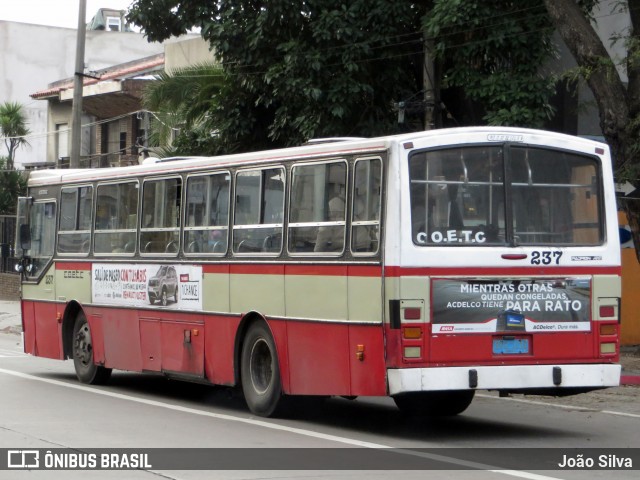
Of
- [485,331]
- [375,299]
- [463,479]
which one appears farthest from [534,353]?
[463,479]

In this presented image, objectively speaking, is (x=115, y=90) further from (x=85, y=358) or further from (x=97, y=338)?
(x=97, y=338)

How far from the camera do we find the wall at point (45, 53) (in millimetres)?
55219

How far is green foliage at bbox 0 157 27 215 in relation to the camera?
138 feet

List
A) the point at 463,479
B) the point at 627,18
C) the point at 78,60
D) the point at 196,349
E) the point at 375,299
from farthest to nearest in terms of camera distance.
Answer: the point at 78,60
the point at 627,18
the point at 196,349
the point at 375,299
the point at 463,479

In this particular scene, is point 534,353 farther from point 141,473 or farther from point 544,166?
point 141,473

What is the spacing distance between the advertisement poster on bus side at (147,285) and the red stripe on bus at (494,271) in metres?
3.98

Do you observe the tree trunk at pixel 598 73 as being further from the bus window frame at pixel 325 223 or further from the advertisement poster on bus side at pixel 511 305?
the advertisement poster on bus side at pixel 511 305

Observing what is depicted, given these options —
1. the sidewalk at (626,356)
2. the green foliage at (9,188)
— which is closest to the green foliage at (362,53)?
the sidewalk at (626,356)

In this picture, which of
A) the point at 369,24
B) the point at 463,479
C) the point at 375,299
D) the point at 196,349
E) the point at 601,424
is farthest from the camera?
the point at 369,24

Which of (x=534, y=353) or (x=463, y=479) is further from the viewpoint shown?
(x=534, y=353)

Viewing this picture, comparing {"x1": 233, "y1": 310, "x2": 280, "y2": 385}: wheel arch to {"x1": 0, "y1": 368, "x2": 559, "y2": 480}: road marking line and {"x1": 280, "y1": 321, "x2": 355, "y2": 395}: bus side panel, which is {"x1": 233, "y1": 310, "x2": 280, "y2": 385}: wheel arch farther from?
{"x1": 280, "y1": 321, "x2": 355, "y2": 395}: bus side panel

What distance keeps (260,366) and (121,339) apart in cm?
345

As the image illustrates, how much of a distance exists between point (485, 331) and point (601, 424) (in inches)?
99.1

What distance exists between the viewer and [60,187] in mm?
18125
